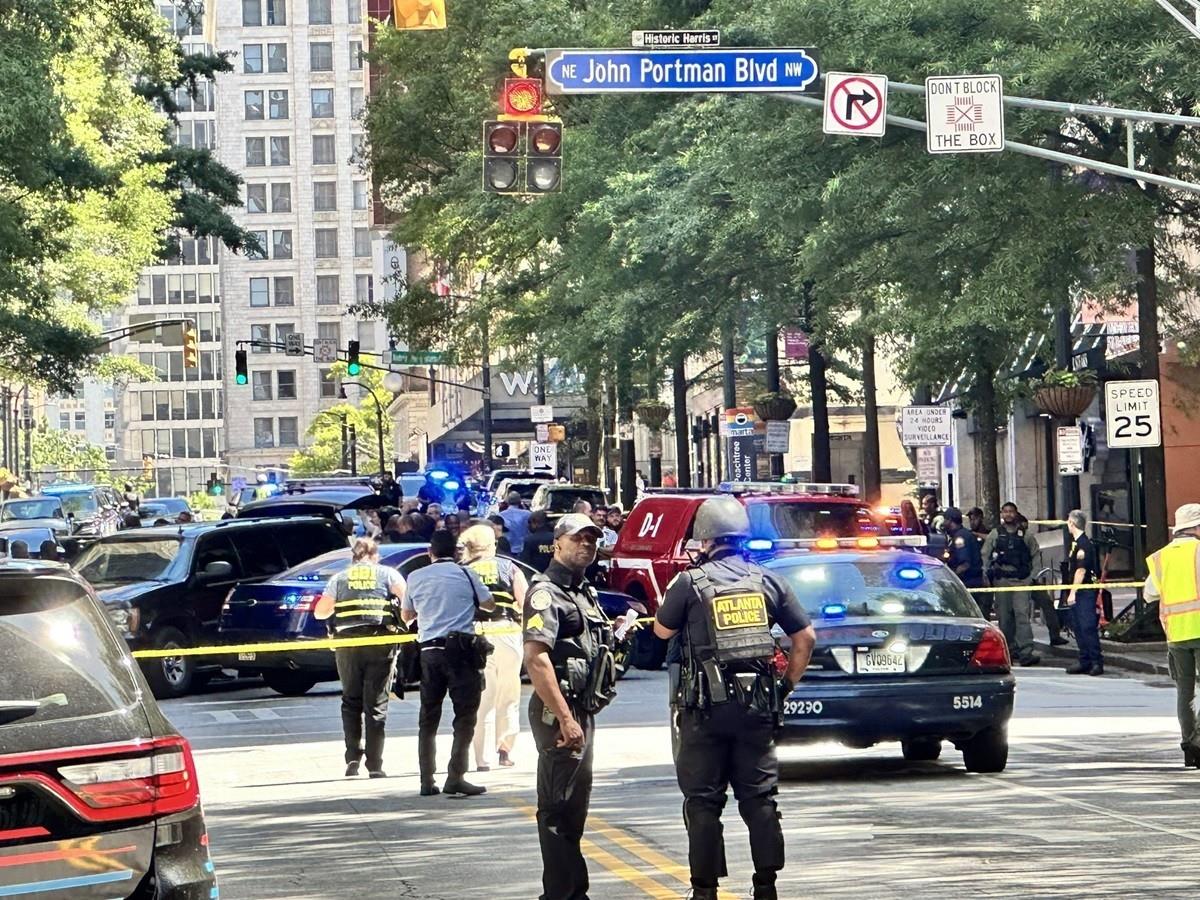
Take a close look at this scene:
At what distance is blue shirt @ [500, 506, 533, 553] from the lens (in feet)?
113

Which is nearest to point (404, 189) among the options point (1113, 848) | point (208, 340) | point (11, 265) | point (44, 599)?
point (11, 265)

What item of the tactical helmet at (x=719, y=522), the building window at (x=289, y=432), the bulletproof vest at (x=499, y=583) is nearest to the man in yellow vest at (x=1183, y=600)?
the bulletproof vest at (x=499, y=583)

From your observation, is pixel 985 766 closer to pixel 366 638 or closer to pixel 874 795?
pixel 874 795

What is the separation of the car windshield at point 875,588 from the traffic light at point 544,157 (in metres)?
10.5

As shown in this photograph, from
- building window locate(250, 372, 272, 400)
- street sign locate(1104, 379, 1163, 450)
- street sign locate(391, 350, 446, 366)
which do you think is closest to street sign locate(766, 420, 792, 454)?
street sign locate(1104, 379, 1163, 450)

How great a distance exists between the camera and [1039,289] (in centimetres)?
2716

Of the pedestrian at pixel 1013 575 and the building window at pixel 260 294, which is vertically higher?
the building window at pixel 260 294

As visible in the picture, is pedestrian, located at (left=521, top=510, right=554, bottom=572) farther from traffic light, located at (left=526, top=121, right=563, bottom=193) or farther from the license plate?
the license plate

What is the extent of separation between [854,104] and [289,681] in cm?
867

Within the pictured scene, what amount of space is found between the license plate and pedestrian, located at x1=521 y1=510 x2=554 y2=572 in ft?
46.5

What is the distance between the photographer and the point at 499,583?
16891mm

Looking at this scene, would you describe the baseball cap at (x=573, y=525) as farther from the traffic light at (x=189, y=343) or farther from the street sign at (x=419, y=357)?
the traffic light at (x=189, y=343)

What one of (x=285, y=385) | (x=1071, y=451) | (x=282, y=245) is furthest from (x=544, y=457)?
(x=285, y=385)

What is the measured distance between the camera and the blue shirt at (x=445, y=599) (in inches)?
615
